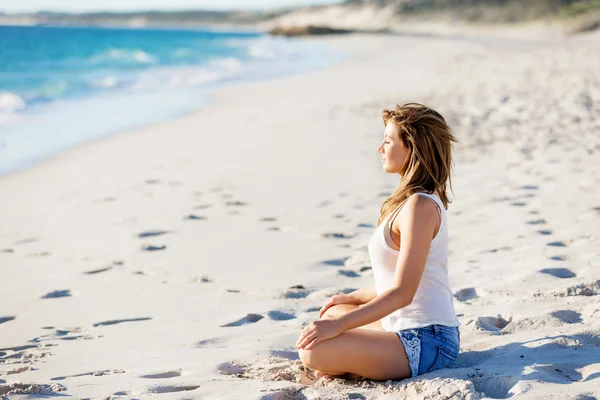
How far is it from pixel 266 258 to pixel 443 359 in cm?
212

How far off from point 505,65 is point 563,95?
7.95 m

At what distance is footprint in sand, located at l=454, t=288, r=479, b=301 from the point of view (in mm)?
3916

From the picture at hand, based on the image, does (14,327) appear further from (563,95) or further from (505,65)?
(505,65)

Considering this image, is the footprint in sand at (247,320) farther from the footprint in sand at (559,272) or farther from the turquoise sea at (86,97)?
the turquoise sea at (86,97)

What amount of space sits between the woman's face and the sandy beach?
0.85 meters

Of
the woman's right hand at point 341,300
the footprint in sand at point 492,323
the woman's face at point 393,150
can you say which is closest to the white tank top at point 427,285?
the woman's face at point 393,150

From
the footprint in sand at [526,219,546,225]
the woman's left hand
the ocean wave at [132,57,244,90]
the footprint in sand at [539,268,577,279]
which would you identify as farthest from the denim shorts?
the ocean wave at [132,57,244,90]

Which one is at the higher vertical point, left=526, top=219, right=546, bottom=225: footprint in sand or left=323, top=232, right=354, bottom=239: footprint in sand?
left=323, top=232, right=354, bottom=239: footprint in sand

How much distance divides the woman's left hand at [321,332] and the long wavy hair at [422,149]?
501 millimetres

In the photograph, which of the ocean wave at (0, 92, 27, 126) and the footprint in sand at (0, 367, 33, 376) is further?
the ocean wave at (0, 92, 27, 126)

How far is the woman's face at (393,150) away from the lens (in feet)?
9.49

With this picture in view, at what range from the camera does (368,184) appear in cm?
672

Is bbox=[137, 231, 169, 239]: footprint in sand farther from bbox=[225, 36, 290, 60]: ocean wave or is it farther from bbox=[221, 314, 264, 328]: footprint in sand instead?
bbox=[225, 36, 290, 60]: ocean wave

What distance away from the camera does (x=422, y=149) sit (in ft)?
9.30
